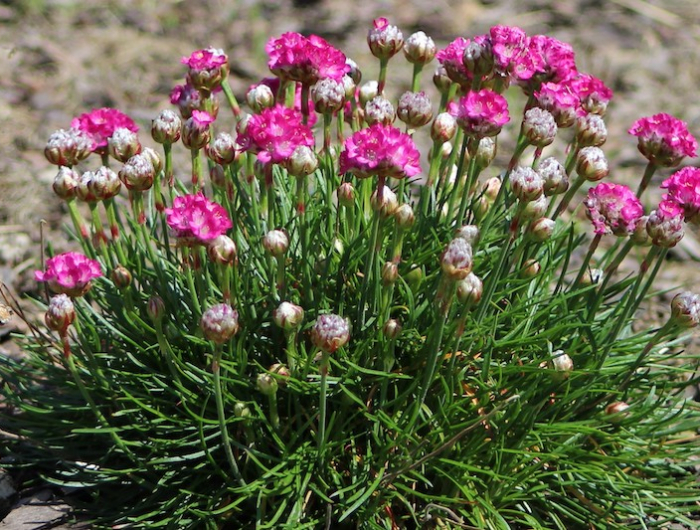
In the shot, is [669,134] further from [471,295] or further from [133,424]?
[133,424]

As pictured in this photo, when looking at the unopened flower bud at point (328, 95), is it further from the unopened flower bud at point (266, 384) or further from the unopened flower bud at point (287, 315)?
the unopened flower bud at point (266, 384)

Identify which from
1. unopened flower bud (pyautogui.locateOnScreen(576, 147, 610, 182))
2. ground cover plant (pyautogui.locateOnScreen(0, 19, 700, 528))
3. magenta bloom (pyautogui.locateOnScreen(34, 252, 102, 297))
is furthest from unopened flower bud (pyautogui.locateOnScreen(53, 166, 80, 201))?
unopened flower bud (pyautogui.locateOnScreen(576, 147, 610, 182))

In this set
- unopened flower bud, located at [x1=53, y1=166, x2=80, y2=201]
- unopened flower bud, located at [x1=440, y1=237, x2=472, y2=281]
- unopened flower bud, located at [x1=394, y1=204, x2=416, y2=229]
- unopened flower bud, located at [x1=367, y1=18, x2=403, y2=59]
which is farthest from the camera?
unopened flower bud, located at [x1=367, y1=18, x2=403, y2=59]

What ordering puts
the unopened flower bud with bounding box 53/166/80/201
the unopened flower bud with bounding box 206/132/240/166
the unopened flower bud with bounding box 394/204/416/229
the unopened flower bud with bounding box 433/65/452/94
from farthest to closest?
the unopened flower bud with bounding box 433/65/452/94
the unopened flower bud with bounding box 206/132/240/166
the unopened flower bud with bounding box 53/166/80/201
the unopened flower bud with bounding box 394/204/416/229

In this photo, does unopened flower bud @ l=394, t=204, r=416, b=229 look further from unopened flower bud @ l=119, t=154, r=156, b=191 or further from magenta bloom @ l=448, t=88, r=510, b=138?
unopened flower bud @ l=119, t=154, r=156, b=191

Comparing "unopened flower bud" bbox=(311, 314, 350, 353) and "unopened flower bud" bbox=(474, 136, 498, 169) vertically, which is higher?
"unopened flower bud" bbox=(474, 136, 498, 169)

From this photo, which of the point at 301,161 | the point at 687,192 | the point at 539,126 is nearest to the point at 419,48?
the point at 539,126
